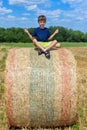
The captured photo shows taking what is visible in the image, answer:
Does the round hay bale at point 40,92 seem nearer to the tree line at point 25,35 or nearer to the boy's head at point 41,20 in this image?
the boy's head at point 41,20

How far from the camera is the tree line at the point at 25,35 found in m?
54.7

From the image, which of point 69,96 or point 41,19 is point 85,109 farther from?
point 41,19

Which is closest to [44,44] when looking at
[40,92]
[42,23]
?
[42,23]

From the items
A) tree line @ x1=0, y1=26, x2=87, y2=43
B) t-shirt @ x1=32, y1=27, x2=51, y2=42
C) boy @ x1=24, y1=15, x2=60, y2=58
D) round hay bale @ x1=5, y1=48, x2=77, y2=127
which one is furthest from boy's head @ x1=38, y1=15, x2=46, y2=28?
tree line @ x1=0, y1=26, x2=87, y2=43

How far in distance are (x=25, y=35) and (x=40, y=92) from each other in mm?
48774

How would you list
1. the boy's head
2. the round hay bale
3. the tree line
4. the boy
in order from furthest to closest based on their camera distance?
the tree line < the boy's head < the boy < the round hay bale

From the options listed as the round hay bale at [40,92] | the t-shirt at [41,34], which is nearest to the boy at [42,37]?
the t-shirt at [41,34]

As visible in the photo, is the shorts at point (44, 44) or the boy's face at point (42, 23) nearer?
the shorts at point (44, 44)

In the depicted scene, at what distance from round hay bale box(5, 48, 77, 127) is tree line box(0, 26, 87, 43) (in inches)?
1822

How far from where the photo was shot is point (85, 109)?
750 centimetres

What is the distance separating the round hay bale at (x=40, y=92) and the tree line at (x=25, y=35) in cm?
4627

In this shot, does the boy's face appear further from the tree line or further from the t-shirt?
the tree line

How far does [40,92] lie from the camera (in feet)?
20.5

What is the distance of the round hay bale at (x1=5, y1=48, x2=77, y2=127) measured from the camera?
625cm
